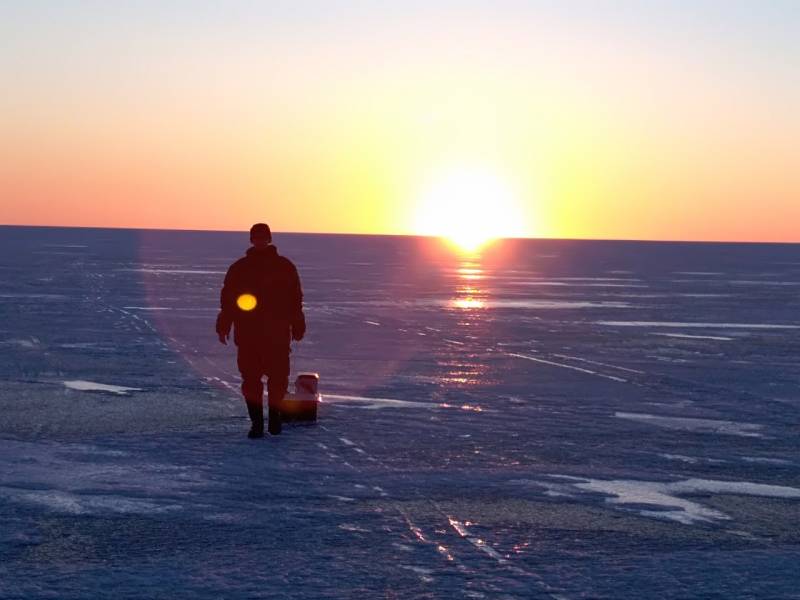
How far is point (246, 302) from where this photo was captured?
10.8 meters

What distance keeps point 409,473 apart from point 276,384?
2.26m

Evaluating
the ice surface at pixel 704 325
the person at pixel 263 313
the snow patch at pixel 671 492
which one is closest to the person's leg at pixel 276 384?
the person at pixel 263 313

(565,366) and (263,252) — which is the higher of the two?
(263,252)

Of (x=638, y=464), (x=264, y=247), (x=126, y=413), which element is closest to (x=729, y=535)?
(x=638, y=464)

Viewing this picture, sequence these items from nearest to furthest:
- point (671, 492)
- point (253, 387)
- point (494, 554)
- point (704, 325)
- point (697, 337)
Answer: point (494, 554), point (671, 492), point (253, 387), point (697, 337), point (704, 325)

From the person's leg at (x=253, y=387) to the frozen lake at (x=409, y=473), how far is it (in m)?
0.17

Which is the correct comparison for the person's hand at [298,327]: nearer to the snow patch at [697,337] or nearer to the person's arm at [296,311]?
the person's arm at [296,311]

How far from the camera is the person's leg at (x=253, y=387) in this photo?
34.1 feet

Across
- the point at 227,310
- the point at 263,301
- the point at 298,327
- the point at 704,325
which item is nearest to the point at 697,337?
the point at 704,325

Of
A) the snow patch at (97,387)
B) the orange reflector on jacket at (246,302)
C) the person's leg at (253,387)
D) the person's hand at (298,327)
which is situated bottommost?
the snow patch at (97,387)

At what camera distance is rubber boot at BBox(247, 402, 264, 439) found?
34.1 ft

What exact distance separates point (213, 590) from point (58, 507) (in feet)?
7.01

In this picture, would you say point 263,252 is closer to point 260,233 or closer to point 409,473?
point 260,233

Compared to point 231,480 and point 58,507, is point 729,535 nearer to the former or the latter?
point 231,480
